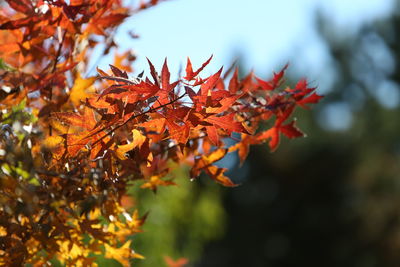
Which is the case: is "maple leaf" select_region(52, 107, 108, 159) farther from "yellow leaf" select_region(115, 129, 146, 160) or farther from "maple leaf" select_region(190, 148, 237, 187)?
"maple leaf" select_region(190, 148, 237, 187)

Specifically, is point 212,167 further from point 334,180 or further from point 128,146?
point 334,180

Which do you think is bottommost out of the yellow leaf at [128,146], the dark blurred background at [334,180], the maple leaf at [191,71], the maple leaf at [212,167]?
the dark blurred background at [334,180]

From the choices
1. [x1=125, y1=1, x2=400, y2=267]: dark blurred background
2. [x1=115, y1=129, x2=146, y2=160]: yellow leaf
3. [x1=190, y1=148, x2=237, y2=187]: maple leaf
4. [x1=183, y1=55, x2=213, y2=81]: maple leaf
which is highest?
[x1=183, y1=55, x2=213, y2=81]: maple leaf

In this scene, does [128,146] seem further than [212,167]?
No

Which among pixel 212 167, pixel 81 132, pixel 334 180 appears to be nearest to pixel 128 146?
pixel 81 132

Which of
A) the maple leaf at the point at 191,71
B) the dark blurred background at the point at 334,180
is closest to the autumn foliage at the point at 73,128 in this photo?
the maple leaf at the point at 191,71

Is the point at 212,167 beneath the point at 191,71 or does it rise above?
beneath

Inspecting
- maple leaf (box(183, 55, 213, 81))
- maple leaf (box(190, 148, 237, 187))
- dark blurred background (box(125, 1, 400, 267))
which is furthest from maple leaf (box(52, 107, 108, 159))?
dark blurred background (box(125, 1, 400, 267))

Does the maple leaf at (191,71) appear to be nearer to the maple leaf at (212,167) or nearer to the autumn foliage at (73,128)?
the autumn foliage at (73,128)
